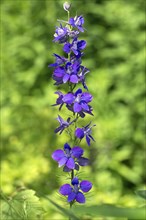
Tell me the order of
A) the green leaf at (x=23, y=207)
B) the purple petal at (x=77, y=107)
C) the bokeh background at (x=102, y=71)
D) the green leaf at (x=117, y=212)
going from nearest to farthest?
the green leaf at (x=117, y=212)
the purple petal at (x=77, y=107)
the green leaf at (x=23, y=207)
the bokeh background at (x=102, y=71)

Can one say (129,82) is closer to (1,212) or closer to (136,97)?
(136,97)

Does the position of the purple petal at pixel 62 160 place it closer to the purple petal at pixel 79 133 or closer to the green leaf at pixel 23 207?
the purple petal at pixel 79 133

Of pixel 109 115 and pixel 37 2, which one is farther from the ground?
pixel 37 2

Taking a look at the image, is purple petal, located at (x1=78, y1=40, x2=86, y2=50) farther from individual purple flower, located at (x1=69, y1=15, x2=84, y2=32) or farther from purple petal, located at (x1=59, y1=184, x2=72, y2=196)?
purple petal, located at (x1=59, y1=184, x2=72, y2=196)

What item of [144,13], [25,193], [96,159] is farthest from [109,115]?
[25,193]

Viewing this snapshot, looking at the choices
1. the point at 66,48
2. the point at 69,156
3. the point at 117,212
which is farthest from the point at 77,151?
the point at 117,212

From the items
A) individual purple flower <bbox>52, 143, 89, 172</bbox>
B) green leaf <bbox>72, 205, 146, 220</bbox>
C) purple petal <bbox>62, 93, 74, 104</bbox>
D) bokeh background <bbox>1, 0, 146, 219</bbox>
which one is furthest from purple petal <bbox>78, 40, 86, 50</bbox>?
bokeh background <bbox>1, 0, 146, 219</bbox>

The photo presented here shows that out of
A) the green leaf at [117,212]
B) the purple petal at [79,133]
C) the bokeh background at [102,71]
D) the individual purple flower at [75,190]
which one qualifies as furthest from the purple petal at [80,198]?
the bokeh background at [102,71]

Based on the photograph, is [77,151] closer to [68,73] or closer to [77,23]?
[68,73]
